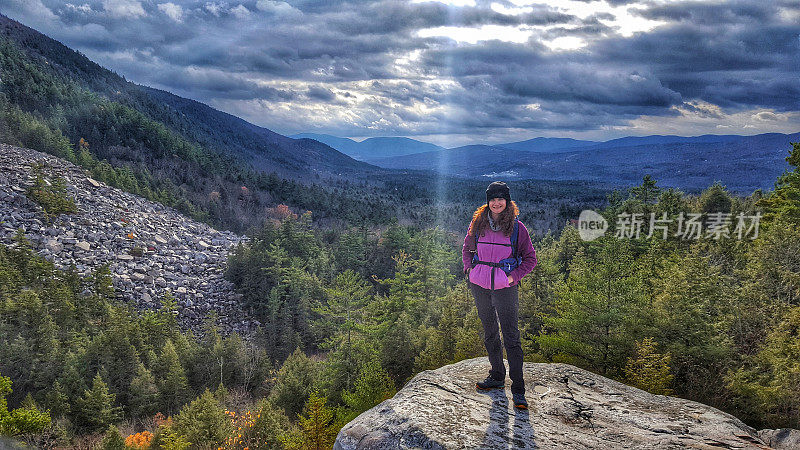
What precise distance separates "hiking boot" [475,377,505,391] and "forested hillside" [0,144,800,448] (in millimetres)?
5535

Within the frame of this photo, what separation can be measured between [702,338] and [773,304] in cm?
454

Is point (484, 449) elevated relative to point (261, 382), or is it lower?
elevated

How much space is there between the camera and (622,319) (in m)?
12.2

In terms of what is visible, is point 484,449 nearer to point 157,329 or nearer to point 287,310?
point 157,329

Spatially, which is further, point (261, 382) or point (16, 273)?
point (16, 273)

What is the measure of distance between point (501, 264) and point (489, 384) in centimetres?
206

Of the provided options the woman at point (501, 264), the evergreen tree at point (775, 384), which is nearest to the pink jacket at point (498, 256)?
the woman at point (501, 264)

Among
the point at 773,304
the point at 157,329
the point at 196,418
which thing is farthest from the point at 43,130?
the point at 773,304

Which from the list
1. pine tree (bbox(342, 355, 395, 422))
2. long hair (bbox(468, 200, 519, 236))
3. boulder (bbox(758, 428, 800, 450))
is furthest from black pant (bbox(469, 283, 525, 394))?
pine tree (bbox(342, 355, 395, 422))

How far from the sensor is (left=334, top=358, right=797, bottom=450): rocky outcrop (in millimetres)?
5156

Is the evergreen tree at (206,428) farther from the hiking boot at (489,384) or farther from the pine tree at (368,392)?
the hiking boot at (489,384)

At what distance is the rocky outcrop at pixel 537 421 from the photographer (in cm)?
516

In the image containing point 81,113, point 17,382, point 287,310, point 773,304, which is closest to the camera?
point 773,304

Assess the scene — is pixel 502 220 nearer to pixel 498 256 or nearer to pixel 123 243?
pixel 498 256
